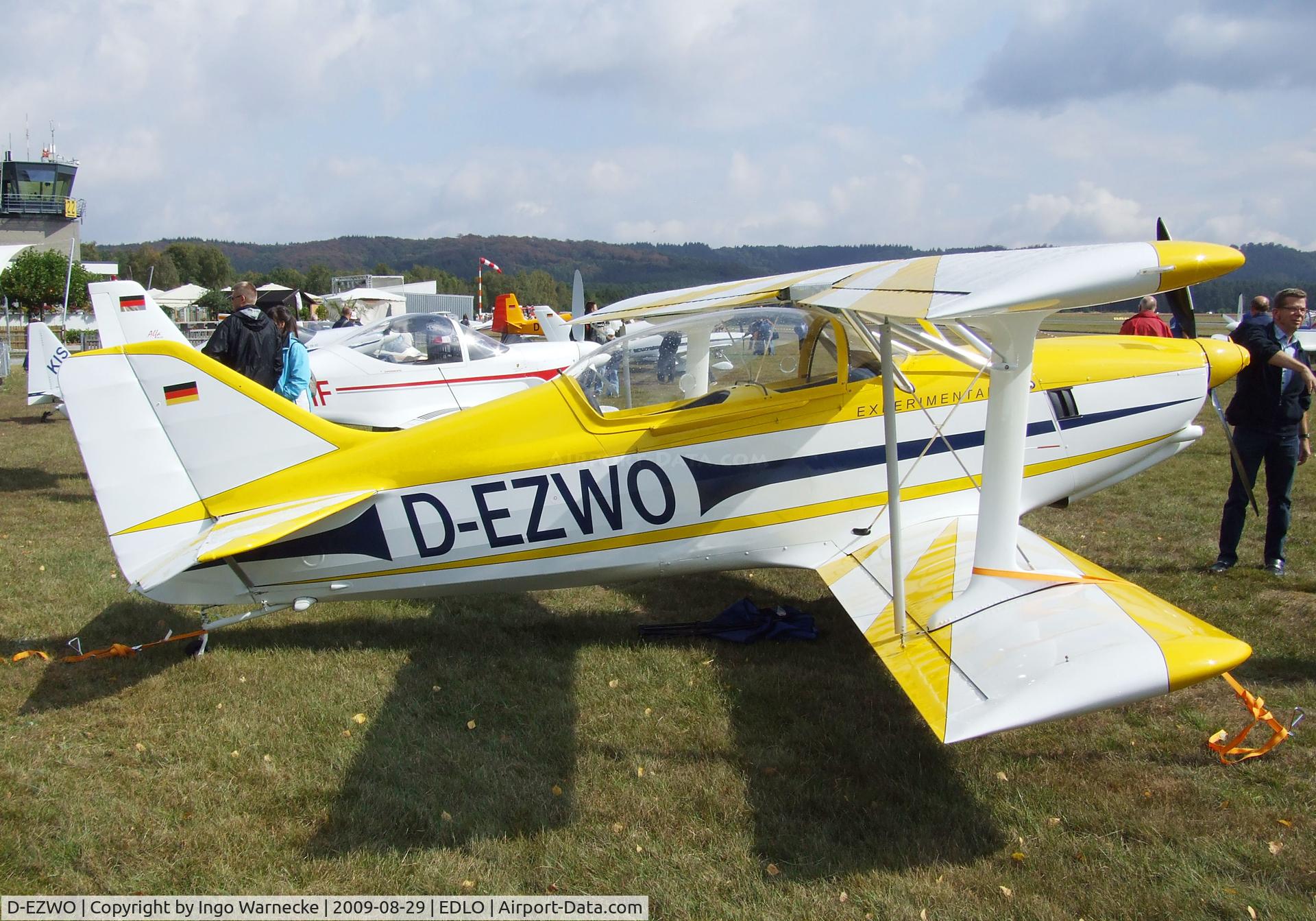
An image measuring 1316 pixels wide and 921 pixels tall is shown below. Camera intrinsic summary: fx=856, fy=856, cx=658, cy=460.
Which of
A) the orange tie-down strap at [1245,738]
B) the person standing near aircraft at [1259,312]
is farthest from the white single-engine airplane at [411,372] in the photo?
the orange tie-down strap at [1245,738]

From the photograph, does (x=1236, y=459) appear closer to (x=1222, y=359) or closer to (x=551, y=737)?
(x=1222, y=359)

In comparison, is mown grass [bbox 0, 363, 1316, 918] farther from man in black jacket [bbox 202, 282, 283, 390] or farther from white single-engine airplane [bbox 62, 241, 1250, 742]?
man in black jacket [bbox 202, 282, 283, 390]

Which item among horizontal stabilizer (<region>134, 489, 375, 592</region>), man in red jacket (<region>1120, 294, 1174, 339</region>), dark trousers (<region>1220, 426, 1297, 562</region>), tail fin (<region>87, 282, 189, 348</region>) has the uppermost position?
tail fin (<region>87, 282, 189, 348</region>)

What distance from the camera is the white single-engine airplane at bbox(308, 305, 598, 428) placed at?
10.5 m

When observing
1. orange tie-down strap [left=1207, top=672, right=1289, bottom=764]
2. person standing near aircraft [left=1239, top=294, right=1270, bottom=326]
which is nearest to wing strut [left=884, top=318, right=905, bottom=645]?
orange tie-down strap [left=1207, top=672, right=1289, bottom=764]

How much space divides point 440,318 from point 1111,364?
323 inches

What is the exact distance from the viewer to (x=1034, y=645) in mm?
3070

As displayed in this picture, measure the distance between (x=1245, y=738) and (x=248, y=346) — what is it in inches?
278

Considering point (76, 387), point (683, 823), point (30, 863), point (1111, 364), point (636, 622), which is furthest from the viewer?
point (636, 622)

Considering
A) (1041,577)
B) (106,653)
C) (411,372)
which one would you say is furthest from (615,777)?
(411,372)

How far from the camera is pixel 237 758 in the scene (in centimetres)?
390

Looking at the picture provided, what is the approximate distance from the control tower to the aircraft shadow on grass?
2991 inches

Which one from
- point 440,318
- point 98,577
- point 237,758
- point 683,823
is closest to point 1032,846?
point 683,823

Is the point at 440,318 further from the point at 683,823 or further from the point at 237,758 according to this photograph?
the point at 683,823
